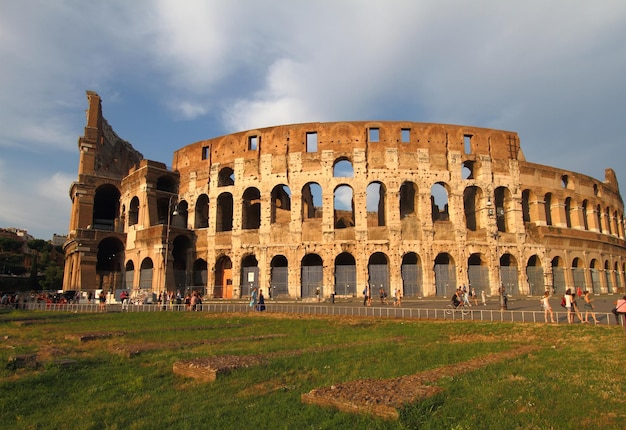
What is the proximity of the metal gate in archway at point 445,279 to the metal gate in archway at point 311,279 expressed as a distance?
27.7 feet

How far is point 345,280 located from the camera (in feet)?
102

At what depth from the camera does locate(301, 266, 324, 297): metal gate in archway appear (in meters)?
31.2

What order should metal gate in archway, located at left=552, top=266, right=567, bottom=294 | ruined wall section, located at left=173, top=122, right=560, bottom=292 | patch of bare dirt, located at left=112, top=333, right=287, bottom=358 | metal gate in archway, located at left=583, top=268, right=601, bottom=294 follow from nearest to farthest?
patch of bare dirt, located at left=112, top=333, right=287, bottom=358 < ruined wall section, located at left=173, top=122, right=560, bottom=292 < metal gate in archway, located at left=552, top=266, right=567, bottom=294 < metal gate in archway, located at left=583, top=268, right=601, bottom=294

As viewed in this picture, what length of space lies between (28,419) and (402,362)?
637 centimetres

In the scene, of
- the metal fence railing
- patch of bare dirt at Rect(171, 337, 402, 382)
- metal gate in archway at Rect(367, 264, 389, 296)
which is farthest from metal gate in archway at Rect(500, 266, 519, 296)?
patch of bare dirt at Rect(171, 337, 402, 382)

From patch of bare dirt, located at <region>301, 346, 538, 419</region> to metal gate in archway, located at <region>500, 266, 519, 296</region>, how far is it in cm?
2824

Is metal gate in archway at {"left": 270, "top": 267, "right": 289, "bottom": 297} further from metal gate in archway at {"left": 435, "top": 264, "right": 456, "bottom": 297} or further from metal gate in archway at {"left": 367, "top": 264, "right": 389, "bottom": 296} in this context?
metal gate in archway at {"left": 435, "top": 264, "right": 456, "bottom": 297}

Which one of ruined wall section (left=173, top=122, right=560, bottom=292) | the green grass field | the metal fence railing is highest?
ruined wall section (left=173, top=122, right=560, bottom=292)

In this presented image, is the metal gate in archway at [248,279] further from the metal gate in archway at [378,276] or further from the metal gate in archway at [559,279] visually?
the metal gate in archway at [559,279]

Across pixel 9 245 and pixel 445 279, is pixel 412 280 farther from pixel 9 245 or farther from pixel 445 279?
pixel 9 245

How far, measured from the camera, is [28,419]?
5742 mm

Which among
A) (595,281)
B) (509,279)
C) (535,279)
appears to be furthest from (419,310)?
(595,281)

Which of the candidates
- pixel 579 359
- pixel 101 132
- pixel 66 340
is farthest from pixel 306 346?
pixel 101 132

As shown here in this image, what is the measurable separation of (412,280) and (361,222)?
5598mm
